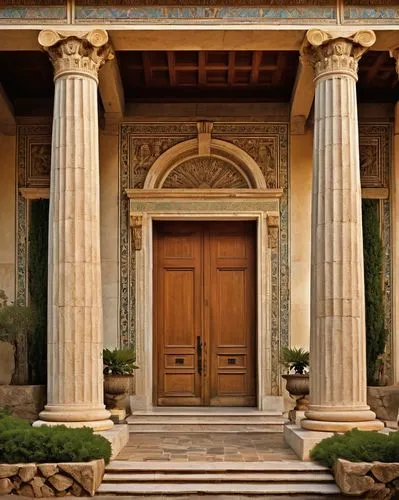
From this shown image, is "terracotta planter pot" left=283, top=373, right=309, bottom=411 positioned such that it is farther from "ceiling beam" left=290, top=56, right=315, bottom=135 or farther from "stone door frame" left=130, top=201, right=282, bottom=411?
"ceiling beam" left=290, top=56, right=315, bottom=135

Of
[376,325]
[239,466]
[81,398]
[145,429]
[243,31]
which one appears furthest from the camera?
[376,325]

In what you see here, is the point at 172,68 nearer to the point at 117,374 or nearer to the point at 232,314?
the point at 232,314

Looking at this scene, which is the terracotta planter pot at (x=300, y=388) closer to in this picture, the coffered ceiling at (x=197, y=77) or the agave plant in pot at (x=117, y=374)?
the agave plant in pot at (x=117, y=374)

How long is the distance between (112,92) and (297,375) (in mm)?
5742

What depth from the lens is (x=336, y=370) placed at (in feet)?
39.1

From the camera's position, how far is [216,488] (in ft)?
34.4

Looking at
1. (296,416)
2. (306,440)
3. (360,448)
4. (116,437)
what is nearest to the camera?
(360,448)

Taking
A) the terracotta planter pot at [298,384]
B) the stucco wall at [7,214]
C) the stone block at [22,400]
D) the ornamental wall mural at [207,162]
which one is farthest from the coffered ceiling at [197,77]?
the terracotta planter pot at [298,384]

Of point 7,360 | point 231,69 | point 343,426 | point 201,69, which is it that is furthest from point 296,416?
point 201,69

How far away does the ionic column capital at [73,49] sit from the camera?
12.4 m

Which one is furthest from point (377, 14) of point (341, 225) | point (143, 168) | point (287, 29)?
point (143, 168)

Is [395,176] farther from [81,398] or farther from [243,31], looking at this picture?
[81,398]

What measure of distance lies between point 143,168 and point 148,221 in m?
1.02

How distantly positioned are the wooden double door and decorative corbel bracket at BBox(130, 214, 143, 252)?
22.4 inches
